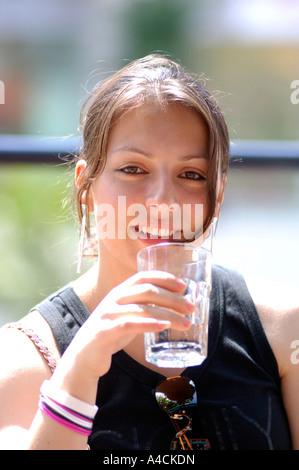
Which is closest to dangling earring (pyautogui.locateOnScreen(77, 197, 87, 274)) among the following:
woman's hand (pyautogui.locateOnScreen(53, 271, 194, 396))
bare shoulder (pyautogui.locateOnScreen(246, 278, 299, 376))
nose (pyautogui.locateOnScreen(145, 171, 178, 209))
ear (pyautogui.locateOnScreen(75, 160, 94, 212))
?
ear (pyautogui.locateOnScreen(75, 160, 94, 212))

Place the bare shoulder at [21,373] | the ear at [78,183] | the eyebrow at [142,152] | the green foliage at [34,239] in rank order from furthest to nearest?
1. the green foliage at [34,239]
2. the ear at [78,183]
3. the eyebrow at [142,152]
4. the bare shoulder at [21,373]

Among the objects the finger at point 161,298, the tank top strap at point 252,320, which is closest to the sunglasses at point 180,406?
the tank top strap at point 252,320

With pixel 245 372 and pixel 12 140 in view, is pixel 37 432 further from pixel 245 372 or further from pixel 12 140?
pixel 12 140

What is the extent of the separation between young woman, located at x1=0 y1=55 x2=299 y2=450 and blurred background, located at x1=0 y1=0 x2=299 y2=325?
12.9 inches

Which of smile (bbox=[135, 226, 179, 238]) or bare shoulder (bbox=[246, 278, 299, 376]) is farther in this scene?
bare shoulder (bbox=[246, 278, 299, 376])

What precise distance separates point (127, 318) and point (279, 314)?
603mm

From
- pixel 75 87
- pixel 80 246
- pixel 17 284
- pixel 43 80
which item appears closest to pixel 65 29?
pixel 43 80

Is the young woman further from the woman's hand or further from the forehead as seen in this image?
the woman's hand

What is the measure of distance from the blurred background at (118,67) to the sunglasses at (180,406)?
62 centimetres

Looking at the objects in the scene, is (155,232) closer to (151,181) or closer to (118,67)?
(151,181)

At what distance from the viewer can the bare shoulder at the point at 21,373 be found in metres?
1.49

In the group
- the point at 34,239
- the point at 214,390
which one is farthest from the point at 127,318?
the point at 34,239

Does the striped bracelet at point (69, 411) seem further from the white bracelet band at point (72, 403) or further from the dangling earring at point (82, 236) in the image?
the dangling earring at point (82, 236)

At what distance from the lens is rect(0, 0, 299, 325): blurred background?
7.49 feet
